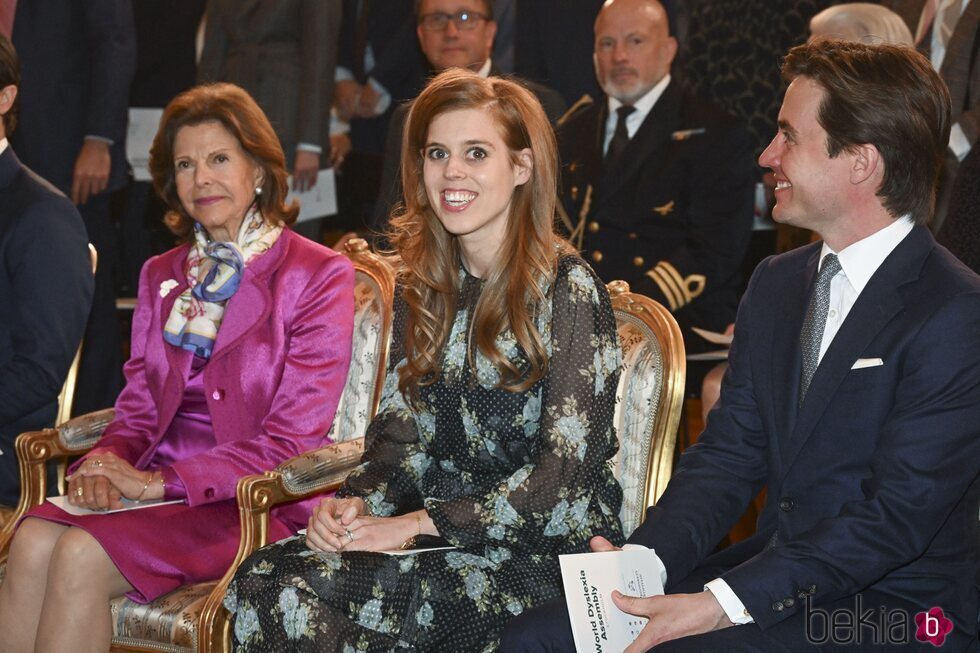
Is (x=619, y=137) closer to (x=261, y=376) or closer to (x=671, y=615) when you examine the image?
(x=261, y=376)

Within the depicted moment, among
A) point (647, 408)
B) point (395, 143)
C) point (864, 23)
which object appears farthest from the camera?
point (395, 143)

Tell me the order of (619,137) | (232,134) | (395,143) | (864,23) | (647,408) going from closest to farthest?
(647,408) → (232,134) → (864,23) → (619,137) → (395,143)

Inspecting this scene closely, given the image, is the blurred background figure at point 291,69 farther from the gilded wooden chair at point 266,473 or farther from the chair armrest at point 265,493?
the chair armrest at point 265,493

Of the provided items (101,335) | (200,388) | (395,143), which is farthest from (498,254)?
(101,335)

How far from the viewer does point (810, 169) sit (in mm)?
2355

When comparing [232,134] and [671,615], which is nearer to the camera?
[671,615]

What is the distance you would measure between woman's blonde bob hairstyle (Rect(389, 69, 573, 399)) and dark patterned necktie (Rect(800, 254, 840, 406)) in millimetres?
541

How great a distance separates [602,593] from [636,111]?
9.26 feet

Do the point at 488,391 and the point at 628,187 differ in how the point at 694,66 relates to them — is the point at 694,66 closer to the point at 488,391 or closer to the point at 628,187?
the point at 628,187

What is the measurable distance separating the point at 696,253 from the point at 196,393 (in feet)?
6.15

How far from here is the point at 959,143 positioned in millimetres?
4262

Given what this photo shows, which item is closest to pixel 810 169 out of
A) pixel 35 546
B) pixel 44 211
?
pixel 35 546

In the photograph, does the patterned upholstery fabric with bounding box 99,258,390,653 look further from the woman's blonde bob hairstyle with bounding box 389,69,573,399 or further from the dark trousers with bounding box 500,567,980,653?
the dark trousers with bounding box 500,567,980,653

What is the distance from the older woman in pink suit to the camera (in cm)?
286
